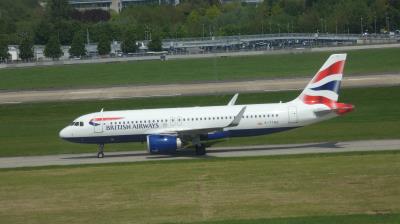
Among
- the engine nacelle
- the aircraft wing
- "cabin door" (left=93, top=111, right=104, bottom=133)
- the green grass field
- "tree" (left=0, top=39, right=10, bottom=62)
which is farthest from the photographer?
"tree" (left=0, top=39, right=10, bottom=62)

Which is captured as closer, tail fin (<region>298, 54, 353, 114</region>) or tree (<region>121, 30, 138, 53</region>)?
tail fin (<region>298, 54, 353, 114</region>)

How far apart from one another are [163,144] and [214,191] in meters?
14.4

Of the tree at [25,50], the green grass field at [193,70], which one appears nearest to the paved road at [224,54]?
the green grass field at [193,70]

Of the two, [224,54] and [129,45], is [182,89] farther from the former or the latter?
[129,45]

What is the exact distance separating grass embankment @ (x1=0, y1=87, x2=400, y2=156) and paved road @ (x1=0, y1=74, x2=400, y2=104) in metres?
4.11

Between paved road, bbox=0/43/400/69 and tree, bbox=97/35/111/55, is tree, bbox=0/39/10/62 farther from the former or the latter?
paved road, bbox=0/43/400/69

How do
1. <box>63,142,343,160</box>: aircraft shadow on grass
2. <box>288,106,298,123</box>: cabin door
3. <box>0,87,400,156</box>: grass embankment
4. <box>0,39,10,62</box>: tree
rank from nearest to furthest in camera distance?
<box>63,142,343,160</box>: aircraft shadow on grass < <box>288,106,298,123</box>: cabin door < <box>0,87,400,156</box>: grass embankment < <box>0,39,10,62</box>: tree

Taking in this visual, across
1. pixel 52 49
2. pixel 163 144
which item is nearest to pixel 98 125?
pixel 163 144

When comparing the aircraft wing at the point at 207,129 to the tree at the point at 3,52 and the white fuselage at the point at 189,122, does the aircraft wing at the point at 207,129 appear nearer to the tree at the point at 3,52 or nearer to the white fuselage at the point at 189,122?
the white fuselage at the point at 189,122

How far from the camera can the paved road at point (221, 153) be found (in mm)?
52125

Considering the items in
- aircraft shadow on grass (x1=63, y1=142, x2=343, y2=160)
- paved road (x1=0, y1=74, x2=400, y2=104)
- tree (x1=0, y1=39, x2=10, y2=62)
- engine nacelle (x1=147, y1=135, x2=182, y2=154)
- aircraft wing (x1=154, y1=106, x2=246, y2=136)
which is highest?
tree (x1=0, y1=39, x2=10, y2=62)

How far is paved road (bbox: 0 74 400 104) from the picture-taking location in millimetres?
82438

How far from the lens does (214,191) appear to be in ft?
128

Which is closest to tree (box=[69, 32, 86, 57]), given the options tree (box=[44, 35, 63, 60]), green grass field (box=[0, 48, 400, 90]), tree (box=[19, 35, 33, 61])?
tree (box=[44, 35, 63, 60])
